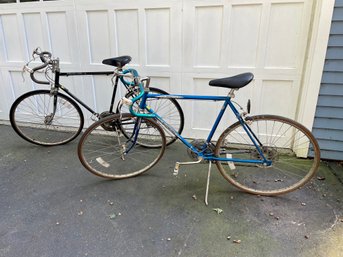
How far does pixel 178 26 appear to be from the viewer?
2.69m

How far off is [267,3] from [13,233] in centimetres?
273

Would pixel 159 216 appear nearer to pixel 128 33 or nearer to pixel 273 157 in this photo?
pixel 273 157

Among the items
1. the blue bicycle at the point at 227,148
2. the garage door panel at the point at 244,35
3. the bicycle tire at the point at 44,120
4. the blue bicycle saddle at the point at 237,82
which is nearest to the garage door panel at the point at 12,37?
the bicycle tire at the point at 44,120

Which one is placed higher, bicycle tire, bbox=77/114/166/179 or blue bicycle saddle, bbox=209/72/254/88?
blue bicycle saddle, bbox=209/72/254/88

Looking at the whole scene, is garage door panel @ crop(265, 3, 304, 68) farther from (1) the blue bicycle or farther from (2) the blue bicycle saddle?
(2) the blue bicycle saddle

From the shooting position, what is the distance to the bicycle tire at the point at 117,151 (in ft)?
7.39

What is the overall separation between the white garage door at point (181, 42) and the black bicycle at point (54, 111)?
21 cm

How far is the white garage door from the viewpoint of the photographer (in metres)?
2.50

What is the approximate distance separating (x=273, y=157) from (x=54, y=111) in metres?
2.32

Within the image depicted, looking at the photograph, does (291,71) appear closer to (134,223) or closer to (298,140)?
(298,140)

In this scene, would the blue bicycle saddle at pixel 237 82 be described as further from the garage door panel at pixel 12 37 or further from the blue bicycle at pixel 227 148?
the garage door panel at pixel 12 37

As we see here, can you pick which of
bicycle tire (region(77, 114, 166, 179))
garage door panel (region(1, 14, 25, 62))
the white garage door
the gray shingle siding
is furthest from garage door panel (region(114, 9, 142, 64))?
the gray shingle siding

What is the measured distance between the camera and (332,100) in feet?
8.00

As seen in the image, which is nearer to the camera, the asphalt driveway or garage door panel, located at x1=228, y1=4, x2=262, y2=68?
the asphalt driveway
